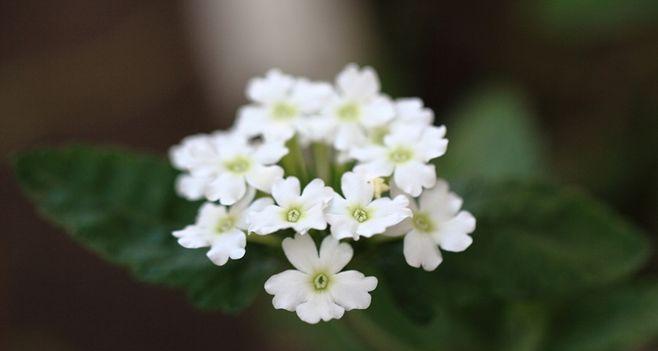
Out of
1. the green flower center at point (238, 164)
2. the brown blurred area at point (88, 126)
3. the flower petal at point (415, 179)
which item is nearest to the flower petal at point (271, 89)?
the green flower center at point (238, 164)

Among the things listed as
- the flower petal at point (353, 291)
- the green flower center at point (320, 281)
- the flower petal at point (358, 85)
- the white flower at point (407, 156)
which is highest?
the flower petal at point (358, 85)

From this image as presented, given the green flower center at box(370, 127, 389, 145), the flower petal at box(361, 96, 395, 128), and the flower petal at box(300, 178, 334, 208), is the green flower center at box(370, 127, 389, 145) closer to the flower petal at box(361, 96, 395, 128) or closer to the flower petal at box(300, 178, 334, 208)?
the flower petal at box(361, 96, 395, 128)

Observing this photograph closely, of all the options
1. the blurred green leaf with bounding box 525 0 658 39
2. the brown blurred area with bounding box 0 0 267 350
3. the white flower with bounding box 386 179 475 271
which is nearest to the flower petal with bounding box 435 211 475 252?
the white flower with bounding box 386 179 475 271

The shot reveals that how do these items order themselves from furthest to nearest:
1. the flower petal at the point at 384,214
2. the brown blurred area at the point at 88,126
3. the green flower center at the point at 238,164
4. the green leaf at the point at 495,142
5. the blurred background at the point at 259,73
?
1. the brown blurred area at the point at 88,126
2. the blurred background at the point at 259,73
3. the green leaf at the point at 495,142
4. the green flower center at the point at 238,164
5. the flower petal at the point at 384,214

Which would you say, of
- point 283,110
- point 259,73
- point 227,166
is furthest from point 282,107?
point 259,73

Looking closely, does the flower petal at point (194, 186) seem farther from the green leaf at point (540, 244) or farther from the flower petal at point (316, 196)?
the green leaf at point (540, 244)

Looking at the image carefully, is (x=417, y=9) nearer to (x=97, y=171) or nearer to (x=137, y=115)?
(x=137, y=115)

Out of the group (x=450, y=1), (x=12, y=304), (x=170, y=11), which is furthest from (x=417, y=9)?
(x=12, y=304)
